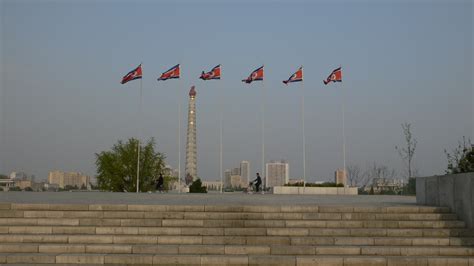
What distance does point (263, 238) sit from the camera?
38.3 feet

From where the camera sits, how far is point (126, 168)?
169ft

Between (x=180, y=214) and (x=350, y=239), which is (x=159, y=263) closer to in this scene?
(x=180, y=214)

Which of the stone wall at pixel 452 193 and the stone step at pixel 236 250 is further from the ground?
the stone wall at pixel 452 193

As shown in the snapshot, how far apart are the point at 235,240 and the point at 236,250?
0.67m

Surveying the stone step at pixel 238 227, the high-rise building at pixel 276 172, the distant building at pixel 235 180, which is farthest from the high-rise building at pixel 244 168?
the stone step at pixel 238 227

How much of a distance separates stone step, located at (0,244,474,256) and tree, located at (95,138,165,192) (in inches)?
1552

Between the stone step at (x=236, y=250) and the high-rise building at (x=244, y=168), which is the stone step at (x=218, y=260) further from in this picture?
the high-rise building at (x=244, y=168)

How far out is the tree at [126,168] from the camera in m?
50.8

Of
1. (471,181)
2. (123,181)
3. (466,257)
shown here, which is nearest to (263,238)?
(466,257)

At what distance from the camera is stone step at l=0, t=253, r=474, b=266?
10.2 metres

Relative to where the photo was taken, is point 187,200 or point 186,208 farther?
point 187,200

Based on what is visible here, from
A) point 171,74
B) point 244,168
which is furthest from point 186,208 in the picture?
point 244,168

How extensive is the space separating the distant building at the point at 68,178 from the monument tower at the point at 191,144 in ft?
81.3

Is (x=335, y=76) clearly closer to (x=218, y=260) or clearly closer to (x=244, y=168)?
(x=218, y=260)
